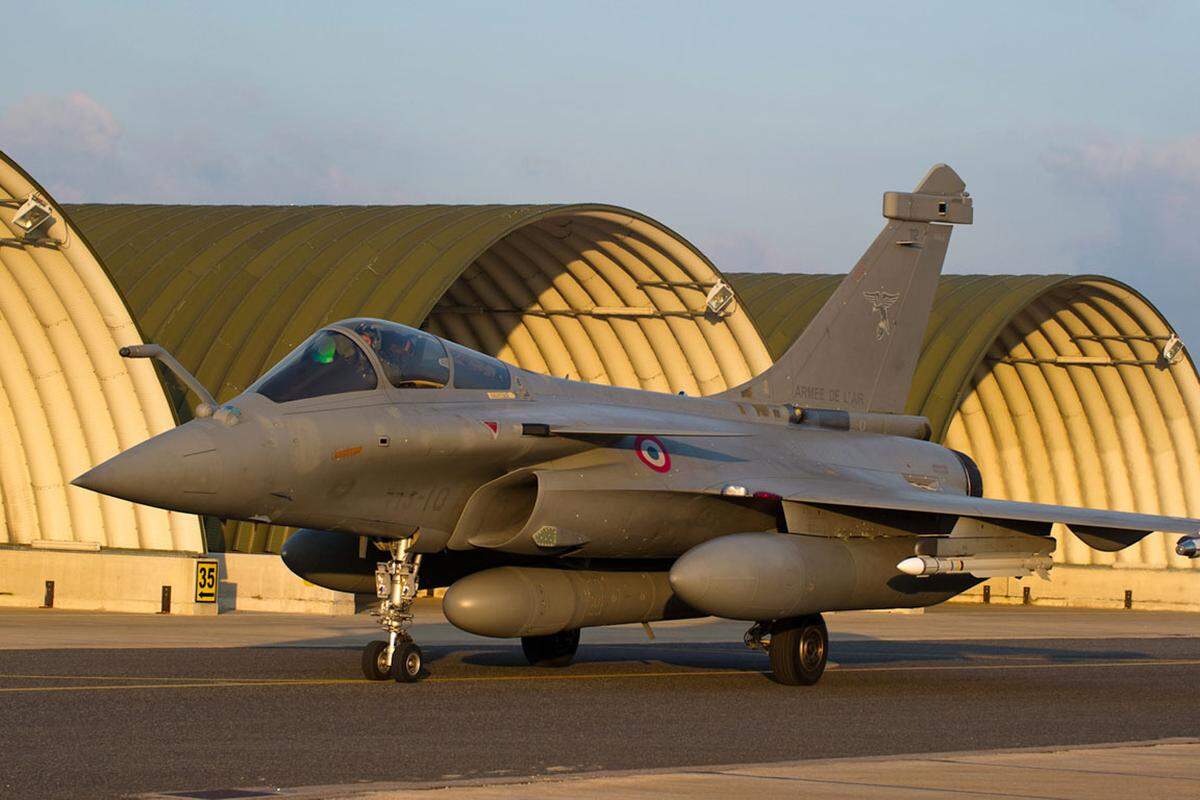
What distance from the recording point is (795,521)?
16375 mm

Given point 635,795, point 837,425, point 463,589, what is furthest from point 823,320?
point 635,795

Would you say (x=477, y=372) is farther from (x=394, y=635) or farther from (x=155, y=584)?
(x=155, y=584)

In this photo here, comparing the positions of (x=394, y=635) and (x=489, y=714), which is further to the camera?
(x=394, y=635)

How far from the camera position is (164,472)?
1302cm

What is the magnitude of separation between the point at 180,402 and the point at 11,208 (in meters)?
4.91

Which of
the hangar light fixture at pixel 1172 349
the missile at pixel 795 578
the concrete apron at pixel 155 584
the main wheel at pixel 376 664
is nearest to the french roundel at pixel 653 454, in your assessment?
the missile at pixel 795 578

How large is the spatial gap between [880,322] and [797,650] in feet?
16.7

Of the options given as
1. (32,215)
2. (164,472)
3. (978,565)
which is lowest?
(978,565)

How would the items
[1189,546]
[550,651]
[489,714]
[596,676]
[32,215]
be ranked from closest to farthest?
[489,714], [1189,546], [596,676], [550,651], [32,215]

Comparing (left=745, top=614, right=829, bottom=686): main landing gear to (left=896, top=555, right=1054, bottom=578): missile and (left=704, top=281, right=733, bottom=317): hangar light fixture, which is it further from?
(left=704, top=281, right=733, bottom=317): hangar light fixture

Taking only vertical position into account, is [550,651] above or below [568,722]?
above

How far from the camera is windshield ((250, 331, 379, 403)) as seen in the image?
14148 millimetres

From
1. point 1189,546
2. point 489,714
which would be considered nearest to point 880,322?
point 1189,546

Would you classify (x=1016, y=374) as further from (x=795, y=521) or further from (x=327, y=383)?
(x=327, y=383)
